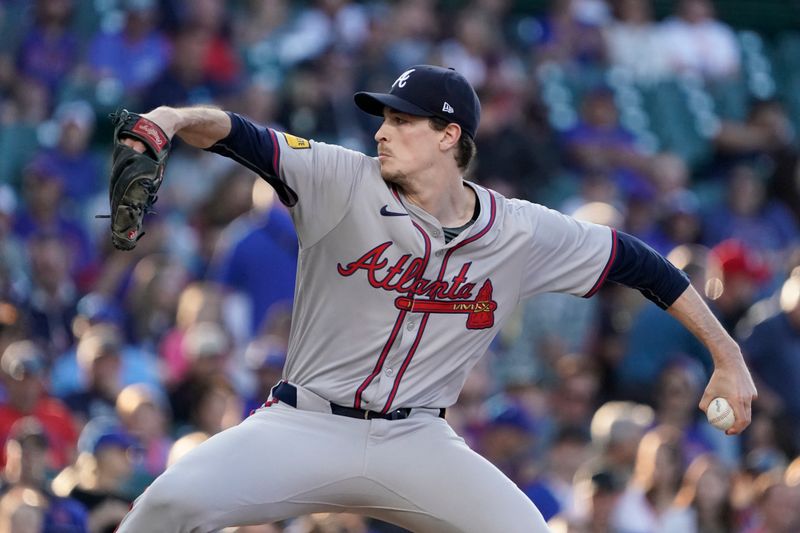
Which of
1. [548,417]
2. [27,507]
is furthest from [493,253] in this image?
[548,417]

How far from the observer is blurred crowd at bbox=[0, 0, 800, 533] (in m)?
8.31

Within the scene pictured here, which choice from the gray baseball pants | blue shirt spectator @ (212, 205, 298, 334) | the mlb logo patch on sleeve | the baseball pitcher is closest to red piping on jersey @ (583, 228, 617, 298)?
the baseball pitcher

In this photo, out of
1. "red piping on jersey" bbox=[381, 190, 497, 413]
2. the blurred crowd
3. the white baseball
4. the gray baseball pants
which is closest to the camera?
the gray baseball pants

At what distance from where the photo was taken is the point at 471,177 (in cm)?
1131

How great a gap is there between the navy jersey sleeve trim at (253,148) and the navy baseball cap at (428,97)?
1.36 feet

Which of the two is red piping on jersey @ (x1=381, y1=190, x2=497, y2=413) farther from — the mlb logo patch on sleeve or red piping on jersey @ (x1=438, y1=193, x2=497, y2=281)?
the mlb logo patch on sleeve

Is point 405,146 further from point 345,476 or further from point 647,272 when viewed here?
point 345,476

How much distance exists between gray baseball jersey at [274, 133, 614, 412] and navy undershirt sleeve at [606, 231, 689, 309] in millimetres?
376

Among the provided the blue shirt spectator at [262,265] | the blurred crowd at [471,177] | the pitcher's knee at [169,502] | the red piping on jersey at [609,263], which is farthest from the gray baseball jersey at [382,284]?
the blue shirt spectator at [262,265]

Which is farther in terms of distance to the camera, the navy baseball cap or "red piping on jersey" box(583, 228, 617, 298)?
"red piping on jersey" box(583, 228, 617, 298)

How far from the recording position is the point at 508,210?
18.0ft

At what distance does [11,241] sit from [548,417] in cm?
344

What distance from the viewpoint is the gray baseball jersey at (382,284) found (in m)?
5.12

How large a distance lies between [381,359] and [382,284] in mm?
255
